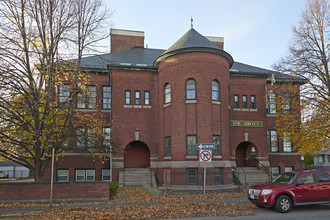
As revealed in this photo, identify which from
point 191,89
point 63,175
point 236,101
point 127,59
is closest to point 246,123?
point 236,101

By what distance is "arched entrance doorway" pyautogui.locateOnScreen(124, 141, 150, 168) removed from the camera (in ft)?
78.6

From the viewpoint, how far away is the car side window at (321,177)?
11.9 metres

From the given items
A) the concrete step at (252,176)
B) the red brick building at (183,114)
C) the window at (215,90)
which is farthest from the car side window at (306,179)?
the window at (215,90)

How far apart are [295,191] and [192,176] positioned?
30.0ft

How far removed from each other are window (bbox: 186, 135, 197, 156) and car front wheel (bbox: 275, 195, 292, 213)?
9.19 metres

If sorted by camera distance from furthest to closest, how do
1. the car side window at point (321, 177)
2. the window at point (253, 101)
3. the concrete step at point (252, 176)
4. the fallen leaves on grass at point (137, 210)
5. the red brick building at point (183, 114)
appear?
the window at point (253, 101)
the concrete step at point (252, 176)
the red brick building at point (183, 114)
the car side window at point (321, 177)
the fallen leaves on grass at point (137, 210)

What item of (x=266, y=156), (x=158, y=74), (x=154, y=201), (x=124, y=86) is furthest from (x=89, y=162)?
(x=266, y=156)

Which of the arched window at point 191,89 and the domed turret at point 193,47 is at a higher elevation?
the domed turret at point 193,47

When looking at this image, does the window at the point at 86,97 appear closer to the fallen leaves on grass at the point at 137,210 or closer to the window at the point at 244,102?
the fallen leaves on grass at the point at 137,210

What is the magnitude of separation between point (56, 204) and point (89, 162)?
33.1ft

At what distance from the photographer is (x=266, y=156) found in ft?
79.9

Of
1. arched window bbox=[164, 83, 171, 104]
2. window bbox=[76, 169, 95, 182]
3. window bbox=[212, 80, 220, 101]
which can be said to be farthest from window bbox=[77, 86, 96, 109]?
window bbox=[212, 80, 220, 101]

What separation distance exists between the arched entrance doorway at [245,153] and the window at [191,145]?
7.38m

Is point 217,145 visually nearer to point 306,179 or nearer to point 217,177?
point 217,177
